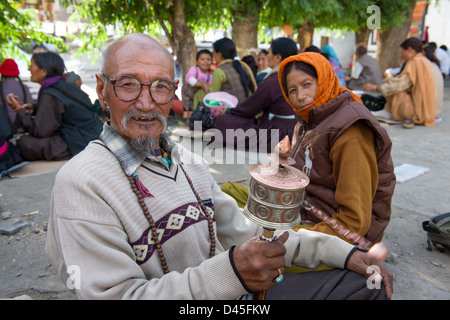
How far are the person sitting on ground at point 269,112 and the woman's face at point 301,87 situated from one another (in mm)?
2562

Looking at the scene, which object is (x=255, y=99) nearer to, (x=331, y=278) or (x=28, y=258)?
(x=28, y=258)

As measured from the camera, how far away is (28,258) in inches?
116

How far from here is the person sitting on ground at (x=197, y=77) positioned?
7.24 m

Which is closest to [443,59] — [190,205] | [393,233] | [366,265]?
[393,233]

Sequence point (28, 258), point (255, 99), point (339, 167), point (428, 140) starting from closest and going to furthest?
point (339, 167) < point (28, 258) < point (255, 99) < point (428, 140)

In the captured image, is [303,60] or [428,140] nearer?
[303,60]

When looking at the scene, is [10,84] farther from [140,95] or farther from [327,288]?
[327,288]

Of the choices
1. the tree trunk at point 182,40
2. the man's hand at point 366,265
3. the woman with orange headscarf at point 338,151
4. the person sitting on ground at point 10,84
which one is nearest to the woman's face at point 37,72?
the person sitting on ground at point 10,84

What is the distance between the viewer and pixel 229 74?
654 cm

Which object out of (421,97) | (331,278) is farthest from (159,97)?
(421,97)

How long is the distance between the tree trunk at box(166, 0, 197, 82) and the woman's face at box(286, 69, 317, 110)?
566 centimetres

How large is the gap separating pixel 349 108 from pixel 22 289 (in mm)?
2668

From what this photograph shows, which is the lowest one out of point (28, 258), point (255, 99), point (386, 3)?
point (28, 258)

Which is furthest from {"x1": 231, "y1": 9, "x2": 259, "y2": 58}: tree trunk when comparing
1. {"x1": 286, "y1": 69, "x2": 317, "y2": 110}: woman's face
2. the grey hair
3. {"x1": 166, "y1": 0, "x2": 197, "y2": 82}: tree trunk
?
the grey hair
